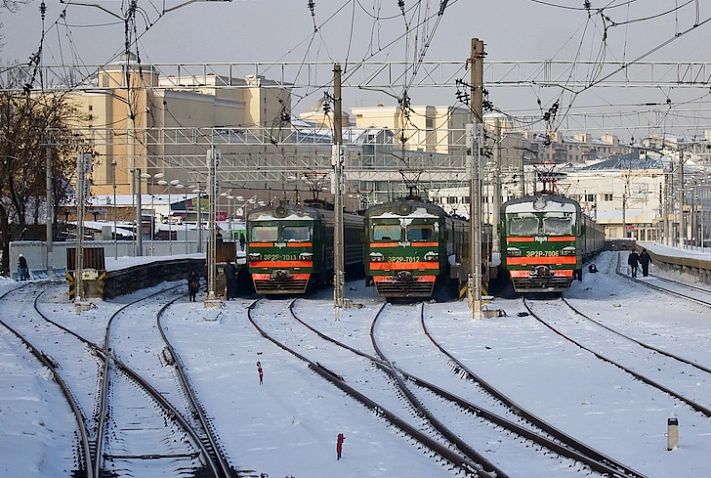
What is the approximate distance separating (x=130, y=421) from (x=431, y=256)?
18.1 metres

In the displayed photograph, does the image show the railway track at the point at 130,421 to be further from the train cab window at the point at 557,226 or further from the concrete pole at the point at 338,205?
the train cab window at the point at 557,226

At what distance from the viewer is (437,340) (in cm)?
2017

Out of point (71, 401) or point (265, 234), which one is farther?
point (265, 234)

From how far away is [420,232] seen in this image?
97.8 ft

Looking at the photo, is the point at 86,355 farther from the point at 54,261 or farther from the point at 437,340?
the point at 54,261

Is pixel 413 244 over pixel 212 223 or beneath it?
beneath

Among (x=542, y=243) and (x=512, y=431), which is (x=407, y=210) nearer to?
(x=542, y=243)

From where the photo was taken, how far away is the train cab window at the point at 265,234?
31359 millimetres

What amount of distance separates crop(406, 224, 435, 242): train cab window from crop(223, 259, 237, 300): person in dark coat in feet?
19.3

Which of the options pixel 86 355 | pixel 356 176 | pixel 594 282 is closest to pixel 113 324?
pixel 86 355

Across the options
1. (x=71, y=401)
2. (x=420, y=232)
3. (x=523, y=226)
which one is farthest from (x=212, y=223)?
(x=71, y=401)

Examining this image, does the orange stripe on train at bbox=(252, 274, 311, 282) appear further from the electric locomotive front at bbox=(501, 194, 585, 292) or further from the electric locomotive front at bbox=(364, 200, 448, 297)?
the electric locomotive front at bbox=(501, 194, 585, 292)

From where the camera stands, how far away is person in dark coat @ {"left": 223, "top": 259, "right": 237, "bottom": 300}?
32.1 m

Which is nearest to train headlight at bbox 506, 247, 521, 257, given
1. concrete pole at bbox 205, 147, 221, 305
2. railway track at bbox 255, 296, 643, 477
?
concrete pole at bbox 205, 147, 221, 305
